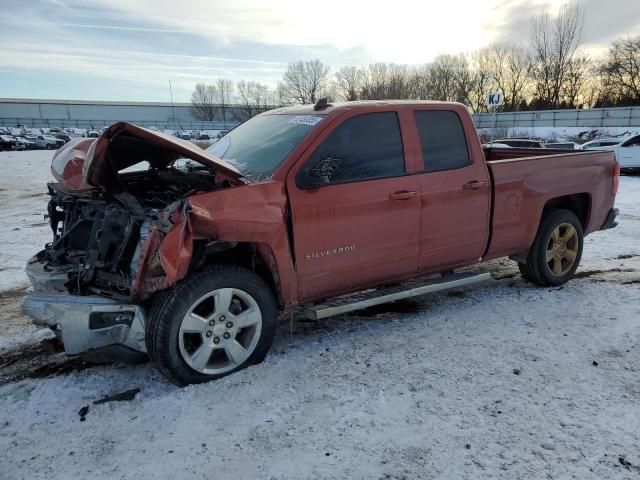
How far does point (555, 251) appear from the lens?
542 centimetres

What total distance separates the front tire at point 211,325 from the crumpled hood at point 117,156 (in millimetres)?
765

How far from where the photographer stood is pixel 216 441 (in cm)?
289

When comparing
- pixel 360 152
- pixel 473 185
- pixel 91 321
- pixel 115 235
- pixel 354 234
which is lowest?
pixel 91 321

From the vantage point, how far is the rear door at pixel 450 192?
4359 mm

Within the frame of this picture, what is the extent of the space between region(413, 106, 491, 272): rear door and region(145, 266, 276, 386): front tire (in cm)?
161

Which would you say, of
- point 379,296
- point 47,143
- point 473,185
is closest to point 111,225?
point 379,296

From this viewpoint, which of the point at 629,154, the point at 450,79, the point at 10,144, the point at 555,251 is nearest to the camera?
the point at 555,251

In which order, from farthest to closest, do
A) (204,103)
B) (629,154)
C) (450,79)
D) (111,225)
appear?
1. (204,103)
2. (450,79)
3. (629,154)
4. (111,225)

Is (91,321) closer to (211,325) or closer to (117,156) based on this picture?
(211,325)

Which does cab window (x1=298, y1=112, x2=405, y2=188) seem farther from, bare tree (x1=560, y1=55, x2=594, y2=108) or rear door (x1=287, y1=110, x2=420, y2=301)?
bare tree (x1=560, y1=55, x2=594, y2=108)

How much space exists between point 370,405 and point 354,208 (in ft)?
4.83

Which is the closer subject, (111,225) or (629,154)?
(111,225)

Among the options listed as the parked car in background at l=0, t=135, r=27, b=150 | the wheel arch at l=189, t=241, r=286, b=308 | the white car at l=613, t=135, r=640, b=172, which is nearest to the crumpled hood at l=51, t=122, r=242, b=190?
the wheel arch at l=189, t=241, r=286, b=308

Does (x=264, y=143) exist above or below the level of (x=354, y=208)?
above
